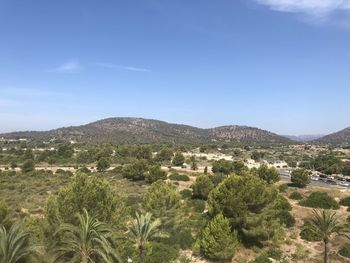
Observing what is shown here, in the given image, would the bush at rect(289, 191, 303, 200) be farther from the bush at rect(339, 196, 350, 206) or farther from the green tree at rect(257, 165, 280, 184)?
the green tree at rect(257, 165, 280, 184)

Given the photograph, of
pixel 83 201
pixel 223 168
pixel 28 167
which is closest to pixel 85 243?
pixel 83 201

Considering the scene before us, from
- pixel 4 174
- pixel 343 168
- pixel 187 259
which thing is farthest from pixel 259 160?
pixel 187 259

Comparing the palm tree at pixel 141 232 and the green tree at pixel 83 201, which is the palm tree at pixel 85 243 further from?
the green tree at pixel 83 201

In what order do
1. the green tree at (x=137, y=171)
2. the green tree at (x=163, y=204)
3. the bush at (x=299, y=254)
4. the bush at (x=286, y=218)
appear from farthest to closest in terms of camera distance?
the green tree at (x=137, y=171), the bush at (x=286, y=218), the green tree at (x=163, y=204), the bush at (x=299, y=254)

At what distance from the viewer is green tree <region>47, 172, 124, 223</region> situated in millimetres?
28734

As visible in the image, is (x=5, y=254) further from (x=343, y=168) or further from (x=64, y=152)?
(x=64, y=152)

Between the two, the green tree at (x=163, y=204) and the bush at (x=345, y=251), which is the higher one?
the green tree at (x=163, y=204)

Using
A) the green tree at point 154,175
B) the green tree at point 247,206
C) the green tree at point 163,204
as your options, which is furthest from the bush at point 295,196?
the green tree at point 163,204

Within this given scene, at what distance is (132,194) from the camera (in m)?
60.5

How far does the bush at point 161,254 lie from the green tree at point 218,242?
8.53 feet

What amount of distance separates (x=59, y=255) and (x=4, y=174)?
7063cm

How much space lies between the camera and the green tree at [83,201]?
94.3 ft

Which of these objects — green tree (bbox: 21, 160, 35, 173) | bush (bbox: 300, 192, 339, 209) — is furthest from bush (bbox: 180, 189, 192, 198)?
green tree (bbox: 21, 160, 35, 173)

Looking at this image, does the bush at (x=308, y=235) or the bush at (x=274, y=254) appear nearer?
the bush at (x=274, y=254)
